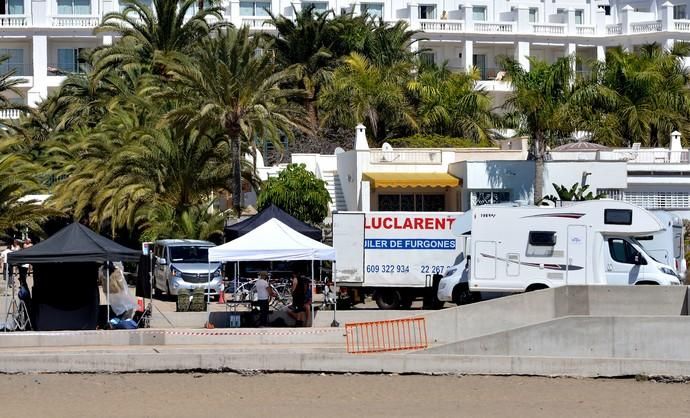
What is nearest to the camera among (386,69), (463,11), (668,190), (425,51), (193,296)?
(193,296)

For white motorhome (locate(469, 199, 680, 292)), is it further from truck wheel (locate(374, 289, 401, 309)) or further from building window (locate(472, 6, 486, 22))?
building window (locate(472, 6, 486, 22))

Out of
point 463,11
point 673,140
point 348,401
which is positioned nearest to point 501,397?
point 348,401

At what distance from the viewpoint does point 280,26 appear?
2436 inches

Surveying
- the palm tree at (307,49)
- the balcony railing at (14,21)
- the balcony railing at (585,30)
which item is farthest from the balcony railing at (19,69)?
the balcony railing at (585,30)

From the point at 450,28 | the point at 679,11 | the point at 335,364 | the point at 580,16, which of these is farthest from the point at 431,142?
the point at 679,11

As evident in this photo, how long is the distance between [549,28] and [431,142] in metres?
27.9

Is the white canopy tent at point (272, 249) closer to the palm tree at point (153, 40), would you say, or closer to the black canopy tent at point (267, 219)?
the black canopy tent at point (267, 219)

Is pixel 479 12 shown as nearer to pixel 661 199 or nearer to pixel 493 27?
pixel 493 27

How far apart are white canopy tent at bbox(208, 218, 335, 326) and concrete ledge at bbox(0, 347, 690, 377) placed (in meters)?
5.54

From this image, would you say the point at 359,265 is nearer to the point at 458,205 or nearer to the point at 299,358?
the point at 299,358

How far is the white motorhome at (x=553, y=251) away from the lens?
29.4m

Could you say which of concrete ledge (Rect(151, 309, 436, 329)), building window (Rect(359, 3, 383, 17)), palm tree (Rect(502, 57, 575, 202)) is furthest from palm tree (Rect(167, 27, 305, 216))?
building window (Rect(359, 3, 383, 17))

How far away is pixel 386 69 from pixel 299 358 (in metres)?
39.2

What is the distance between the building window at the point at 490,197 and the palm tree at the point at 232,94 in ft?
28.2
